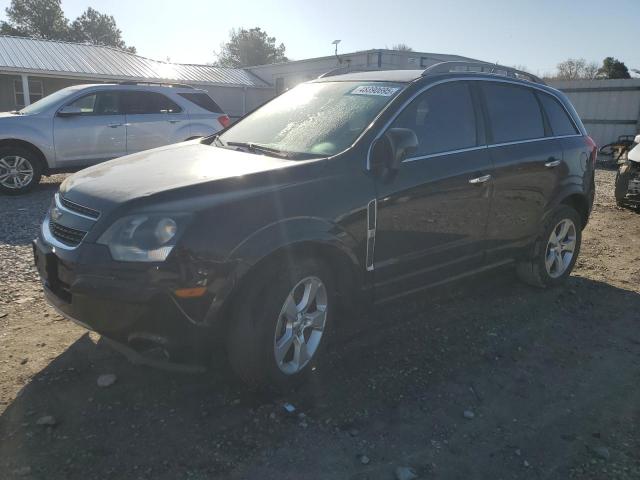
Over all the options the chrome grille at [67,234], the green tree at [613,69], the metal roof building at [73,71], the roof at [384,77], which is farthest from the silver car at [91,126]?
the green tree at [613,69]

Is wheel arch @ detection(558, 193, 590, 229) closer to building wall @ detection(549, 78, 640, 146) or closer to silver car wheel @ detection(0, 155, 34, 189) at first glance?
silver car wheel @ detection(0, 155, 34, 189)

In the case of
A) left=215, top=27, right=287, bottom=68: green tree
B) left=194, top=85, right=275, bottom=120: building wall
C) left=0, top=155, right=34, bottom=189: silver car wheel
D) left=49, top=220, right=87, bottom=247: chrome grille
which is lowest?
left=0, top=155, right=34, bottom=189: silver car wheel

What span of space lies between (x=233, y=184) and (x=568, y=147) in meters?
3.47

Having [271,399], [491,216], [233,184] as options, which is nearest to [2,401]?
[271,399]

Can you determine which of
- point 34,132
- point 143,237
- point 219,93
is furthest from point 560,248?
point 219,93

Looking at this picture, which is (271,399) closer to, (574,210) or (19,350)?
(19,350)

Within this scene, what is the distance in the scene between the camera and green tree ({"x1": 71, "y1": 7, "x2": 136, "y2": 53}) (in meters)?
67.6

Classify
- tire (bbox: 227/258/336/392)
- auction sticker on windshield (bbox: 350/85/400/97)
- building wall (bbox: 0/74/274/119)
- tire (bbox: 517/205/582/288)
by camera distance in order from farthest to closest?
1. building wall (bbox: 0/74/274/119)
2. tire (bbox: 517/205/582/288)
3. auction sticker on windshield (bbox: 350/85/400/97)
4. tire (bbox: 227/258/336/392)

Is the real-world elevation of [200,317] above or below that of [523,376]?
above

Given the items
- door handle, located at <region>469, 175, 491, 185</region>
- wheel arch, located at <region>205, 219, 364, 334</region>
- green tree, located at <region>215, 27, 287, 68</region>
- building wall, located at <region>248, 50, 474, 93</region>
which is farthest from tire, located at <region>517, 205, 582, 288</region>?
green tree, located at <region>215, 27, 287, 68</region>

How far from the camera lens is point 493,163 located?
407 cm

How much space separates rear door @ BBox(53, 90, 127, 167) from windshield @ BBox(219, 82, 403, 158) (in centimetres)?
560

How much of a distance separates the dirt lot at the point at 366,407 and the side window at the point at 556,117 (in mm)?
1801

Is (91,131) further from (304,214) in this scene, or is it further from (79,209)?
(304,214)
